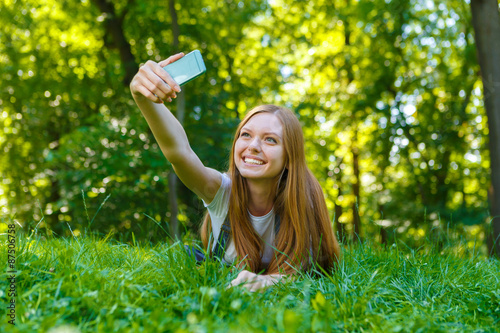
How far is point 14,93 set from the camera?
11.9 meters

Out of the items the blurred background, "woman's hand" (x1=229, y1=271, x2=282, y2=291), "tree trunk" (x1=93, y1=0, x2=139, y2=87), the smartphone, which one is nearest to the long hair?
"woman's hand" (x1=229, y1=271, x2=282, y2=291)

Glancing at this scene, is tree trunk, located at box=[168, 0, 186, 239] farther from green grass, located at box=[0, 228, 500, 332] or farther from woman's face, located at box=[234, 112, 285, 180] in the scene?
green grass, located at box=[0, 228, 500, 332]

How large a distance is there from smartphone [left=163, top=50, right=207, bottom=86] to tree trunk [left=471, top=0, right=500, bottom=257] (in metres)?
5.20

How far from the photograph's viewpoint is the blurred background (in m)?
9.02

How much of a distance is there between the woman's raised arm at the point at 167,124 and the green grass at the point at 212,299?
Answer: 0.54m

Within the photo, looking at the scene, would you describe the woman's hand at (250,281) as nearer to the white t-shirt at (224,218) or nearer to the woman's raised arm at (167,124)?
the white t-shirt at (224,218)

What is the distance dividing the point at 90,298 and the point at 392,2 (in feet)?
34.1

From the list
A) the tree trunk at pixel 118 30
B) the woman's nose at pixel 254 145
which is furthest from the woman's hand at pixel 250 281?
the tree trunk at pixel 118 30

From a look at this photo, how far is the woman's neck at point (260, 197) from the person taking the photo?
3078 millimetres

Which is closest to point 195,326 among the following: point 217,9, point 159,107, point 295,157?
point 159,107

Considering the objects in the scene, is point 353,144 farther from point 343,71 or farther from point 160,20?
point 160,20

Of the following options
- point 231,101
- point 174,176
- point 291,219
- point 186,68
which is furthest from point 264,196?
point 231,101

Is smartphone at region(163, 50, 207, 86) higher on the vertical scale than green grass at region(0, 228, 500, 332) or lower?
higher

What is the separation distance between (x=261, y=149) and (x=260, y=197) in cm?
41
